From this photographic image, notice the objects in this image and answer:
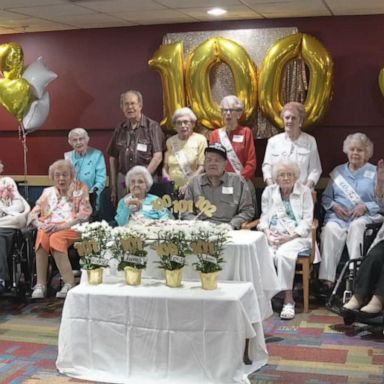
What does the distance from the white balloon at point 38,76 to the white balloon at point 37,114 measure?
0.07m

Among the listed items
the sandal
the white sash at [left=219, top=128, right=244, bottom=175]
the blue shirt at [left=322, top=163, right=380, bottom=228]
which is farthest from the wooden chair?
the white sash at [left=219, top=128, right=244, bottom=175]

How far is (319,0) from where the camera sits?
539 cm

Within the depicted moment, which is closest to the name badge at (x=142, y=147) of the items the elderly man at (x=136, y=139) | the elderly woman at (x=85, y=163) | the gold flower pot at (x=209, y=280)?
the elderly man at (x=136, y=139)

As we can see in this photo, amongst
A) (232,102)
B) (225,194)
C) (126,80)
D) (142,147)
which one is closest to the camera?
(225,194)

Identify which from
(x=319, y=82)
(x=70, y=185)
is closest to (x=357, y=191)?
(x=319, y=82)

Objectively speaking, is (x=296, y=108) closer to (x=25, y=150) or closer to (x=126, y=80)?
(x=126, y=80)

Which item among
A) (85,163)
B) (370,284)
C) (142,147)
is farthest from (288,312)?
(85,163)

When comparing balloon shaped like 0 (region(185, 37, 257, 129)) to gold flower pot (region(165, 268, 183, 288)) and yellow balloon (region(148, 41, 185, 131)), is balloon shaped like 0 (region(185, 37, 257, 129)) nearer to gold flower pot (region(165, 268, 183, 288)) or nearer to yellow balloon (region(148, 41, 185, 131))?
yellow balloon (region(148, 41, 185, 131))

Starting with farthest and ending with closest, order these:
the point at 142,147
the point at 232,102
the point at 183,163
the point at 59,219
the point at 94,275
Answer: the point at 142,147 < the point at 183,163 < the point at 232,102 < the point at 59,219 < the point at 94,275

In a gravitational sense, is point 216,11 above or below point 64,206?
above

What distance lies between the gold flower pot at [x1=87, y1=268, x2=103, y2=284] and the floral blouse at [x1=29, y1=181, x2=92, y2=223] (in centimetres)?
170

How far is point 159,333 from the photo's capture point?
12.2 feet

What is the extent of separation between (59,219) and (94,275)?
1.77m

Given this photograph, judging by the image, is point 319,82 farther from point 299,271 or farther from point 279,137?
point 299,271
